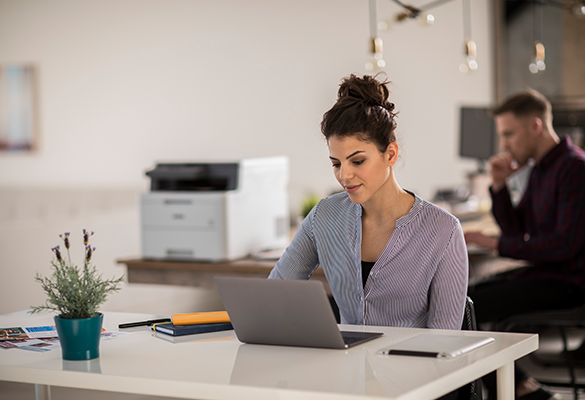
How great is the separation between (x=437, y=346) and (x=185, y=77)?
18.4 ft

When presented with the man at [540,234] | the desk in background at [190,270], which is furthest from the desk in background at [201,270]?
the man at [540,234]

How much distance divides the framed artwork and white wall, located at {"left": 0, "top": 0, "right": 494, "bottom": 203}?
11 cm

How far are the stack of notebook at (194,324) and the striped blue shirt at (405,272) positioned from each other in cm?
35

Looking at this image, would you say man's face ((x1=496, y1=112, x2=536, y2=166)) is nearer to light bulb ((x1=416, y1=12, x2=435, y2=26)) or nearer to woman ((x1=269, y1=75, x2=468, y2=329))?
light bulb ((x1=416, y1=12, x2=435, y2=26))

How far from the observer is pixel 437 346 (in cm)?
136

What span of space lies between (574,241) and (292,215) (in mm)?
3150

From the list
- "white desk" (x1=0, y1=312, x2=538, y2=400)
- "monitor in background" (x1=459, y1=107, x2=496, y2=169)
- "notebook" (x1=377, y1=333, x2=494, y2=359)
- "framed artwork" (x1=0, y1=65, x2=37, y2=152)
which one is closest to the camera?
"white desk" (x1=0, y1=312, x2=538, y2=400)

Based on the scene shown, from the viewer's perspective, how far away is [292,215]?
5.70 m

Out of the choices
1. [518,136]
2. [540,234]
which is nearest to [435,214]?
[540,234]

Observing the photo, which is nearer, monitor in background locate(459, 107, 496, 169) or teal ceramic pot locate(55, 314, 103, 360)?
teal ceramic pot locate(55, 314, 103, 360)

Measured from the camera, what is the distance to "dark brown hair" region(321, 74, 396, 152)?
1813 mm

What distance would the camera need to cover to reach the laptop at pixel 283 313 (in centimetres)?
133

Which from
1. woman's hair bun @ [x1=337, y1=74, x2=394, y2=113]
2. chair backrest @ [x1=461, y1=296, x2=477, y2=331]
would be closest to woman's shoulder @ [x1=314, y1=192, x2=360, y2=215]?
woman's hair bun @ [x1=337, y1=74, x2=394, y2=113]

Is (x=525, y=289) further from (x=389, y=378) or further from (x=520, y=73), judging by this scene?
(x=520, y=73)
